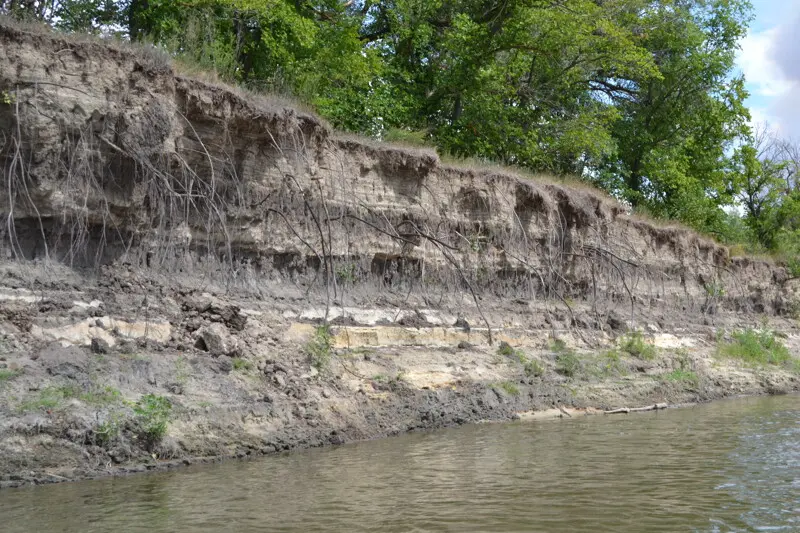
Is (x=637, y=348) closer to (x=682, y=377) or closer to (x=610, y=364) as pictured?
(x=682, y=377)

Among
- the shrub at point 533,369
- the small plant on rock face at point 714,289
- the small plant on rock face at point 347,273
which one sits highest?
the small plant on rock face at point 714,289

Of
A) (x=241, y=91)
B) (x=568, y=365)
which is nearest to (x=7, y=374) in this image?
(x=241, y=91)

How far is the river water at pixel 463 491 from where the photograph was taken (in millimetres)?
6168

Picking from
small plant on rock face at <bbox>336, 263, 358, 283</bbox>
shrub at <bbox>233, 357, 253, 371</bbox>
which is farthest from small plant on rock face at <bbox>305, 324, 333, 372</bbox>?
small plant on rock face at <bbox>336, 263, 358, 283</bbox>

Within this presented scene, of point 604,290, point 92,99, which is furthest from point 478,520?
point 604,290

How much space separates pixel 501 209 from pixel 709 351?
6.70 meters

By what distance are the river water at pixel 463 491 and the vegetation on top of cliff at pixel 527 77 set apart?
7510 millimetres

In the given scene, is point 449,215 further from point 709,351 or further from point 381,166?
point 709,351

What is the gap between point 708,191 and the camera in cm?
2819

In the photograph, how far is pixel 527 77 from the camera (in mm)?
23688

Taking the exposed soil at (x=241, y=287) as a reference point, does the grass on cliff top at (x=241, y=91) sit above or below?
above

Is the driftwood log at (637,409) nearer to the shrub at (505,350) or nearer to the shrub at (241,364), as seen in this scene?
the shrub at (505,350)

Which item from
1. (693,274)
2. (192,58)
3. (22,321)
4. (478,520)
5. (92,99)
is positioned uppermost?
(192,58)

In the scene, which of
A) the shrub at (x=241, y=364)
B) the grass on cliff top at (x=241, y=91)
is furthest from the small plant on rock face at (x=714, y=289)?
the shrub at (x=241, y=364)
